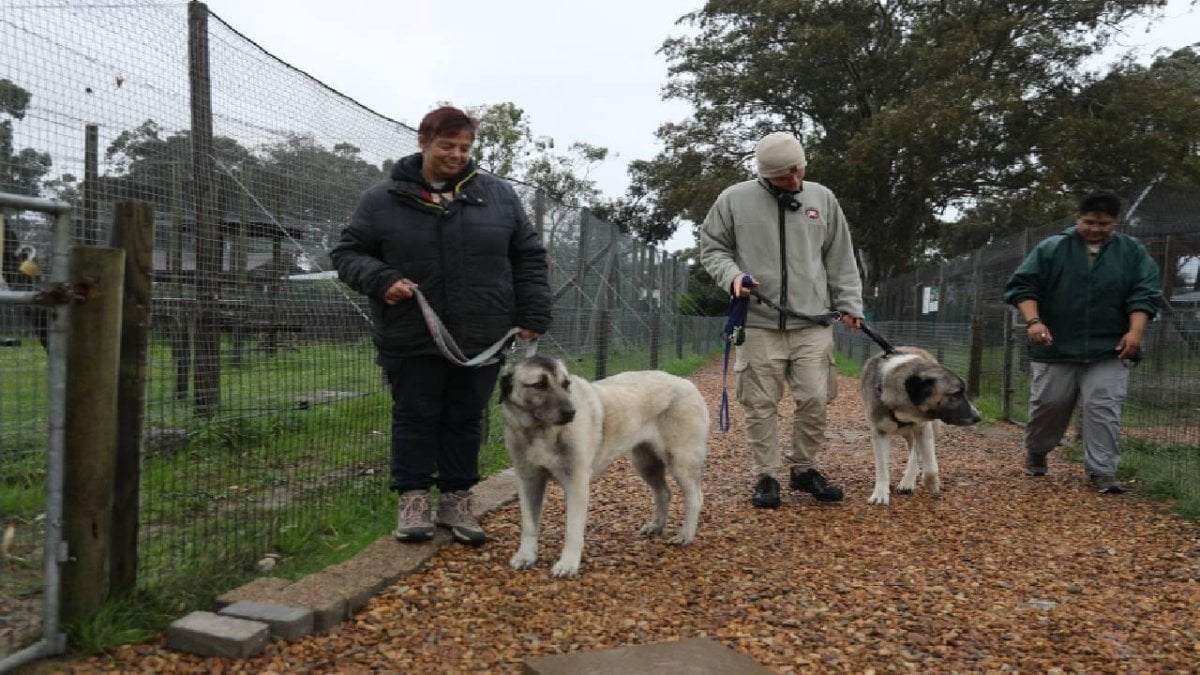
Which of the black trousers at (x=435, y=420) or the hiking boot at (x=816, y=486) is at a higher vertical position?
the black trousers at (x=435, y=420)

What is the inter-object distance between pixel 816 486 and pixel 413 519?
2.62 meters

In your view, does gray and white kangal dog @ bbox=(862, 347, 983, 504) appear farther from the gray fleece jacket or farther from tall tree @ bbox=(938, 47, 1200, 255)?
tall tree @ bbox=(938, 47, 1200, 255)

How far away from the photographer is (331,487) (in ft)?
14.8

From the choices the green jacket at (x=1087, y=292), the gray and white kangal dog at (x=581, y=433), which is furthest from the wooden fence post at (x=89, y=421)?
the green jacket at (x=1087, y=292)

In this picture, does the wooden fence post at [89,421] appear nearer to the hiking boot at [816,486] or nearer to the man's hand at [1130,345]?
the hiking boot at [816,486]

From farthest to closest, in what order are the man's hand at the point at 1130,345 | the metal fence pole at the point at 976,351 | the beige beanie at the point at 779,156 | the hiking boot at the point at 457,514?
the metal fence pole at the point at 976,351
the man's hand at the point at 1130,345
the beige beanie at the point at 779,156
the hiking boot at the point at 457,514

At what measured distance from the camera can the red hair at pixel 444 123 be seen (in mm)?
3820

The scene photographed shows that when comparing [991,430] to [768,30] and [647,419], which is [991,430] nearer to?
[647,419]

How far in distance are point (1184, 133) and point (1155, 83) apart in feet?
5.92

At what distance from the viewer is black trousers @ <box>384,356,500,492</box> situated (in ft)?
12.9

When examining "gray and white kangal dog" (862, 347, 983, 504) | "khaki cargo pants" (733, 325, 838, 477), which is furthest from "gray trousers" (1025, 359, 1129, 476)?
"khaki cargo pants" (733, 325, 838, 477)

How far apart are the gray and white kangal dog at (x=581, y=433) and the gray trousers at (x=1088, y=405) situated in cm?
312

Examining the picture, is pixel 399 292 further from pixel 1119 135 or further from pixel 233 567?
pixel 1119 135

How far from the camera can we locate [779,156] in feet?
16.8
